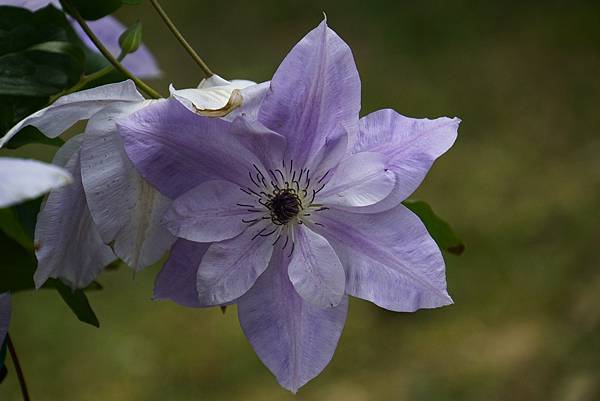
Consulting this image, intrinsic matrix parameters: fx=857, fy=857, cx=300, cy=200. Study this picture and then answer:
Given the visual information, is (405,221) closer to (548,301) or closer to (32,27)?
(32,27)

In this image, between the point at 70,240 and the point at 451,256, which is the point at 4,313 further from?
the point at 451,256

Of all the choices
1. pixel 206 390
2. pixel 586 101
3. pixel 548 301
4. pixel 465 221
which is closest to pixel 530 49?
pixel 586 101

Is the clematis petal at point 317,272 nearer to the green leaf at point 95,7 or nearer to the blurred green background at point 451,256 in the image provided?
the green leaf at point 95,7

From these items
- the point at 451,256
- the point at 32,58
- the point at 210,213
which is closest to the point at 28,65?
the point at 32,58

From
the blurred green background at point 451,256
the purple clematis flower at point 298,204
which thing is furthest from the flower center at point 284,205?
the blurred green background at point 451,256

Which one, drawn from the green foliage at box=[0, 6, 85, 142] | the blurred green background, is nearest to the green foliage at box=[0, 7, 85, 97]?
the green foliage at box=[0, 6, 85, 142]

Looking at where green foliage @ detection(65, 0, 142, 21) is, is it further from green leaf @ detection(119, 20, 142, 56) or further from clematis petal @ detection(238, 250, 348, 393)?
clematis petal @ detection(238, 250, 348, 393)
